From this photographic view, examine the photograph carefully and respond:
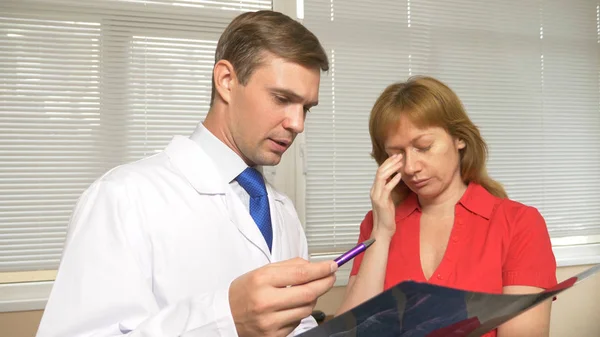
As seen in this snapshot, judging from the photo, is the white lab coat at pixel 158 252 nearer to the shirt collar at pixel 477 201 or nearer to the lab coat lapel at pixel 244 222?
the lab coat lapel at pixel 244 222

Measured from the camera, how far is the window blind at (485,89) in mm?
3264

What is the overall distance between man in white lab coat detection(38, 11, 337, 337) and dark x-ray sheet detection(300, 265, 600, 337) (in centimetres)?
8

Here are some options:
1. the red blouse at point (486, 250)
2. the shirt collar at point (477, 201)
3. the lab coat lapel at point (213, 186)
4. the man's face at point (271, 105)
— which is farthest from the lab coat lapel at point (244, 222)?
the shirt collar at point (477, 201)

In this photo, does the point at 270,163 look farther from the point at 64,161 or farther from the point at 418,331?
the point at 64,161

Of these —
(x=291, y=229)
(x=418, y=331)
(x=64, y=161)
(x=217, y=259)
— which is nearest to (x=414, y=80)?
(x=291, y=229)

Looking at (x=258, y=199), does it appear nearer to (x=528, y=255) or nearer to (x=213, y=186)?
(x=213, y=186)

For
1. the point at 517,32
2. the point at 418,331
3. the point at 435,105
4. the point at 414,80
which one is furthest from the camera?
the point at 517,32

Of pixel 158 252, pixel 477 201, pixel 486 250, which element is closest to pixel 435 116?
pixel 477 201

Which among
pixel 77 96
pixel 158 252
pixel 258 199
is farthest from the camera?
pixel 77 96

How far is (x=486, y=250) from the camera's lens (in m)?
1.67

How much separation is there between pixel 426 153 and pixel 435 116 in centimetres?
11

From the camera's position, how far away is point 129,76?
2893 millimetres

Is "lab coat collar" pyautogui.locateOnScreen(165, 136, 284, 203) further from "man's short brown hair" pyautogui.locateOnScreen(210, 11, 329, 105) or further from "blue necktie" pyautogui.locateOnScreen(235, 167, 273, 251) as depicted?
"man's short brown hair" pyautogui.locateOnScreen(210, 11, 329, 105)

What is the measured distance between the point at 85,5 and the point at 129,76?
394mm
